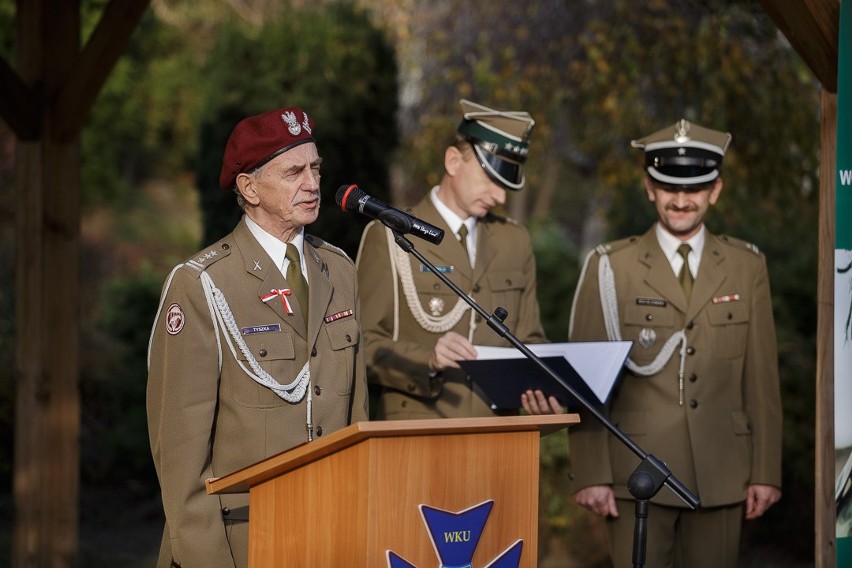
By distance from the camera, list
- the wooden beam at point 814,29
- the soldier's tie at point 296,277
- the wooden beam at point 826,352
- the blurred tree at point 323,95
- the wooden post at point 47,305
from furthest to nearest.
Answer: the blurred tree at point 323,95
the wooden post at point 47,305
the wooden beam at point 826,352
the wooden beam at point 814,29
the soldier's tie at point 296,277

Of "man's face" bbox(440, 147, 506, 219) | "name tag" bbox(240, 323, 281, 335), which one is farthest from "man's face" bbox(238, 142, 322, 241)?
"man's face" bbox(440, 147, 506, 219)

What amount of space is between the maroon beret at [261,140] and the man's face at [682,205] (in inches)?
61.9

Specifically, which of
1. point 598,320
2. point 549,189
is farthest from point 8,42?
point 598,320

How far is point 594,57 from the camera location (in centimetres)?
802

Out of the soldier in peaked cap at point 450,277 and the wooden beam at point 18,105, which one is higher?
the wooden beam at point 18,105

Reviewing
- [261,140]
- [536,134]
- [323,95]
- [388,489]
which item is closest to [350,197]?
[261,140]

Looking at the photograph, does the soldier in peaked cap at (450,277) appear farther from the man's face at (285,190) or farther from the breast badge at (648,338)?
the man's face at (285,190)

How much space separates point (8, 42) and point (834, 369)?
12160 mm

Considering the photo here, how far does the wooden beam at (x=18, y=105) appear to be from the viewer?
554 cm

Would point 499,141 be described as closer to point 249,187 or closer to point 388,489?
point 249,187

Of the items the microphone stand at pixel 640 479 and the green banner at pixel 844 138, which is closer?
the microphone stand at pixel 640 479

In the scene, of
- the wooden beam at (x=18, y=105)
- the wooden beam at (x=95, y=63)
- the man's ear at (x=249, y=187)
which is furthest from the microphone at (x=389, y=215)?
the wooden beam at (x=18, y=105)

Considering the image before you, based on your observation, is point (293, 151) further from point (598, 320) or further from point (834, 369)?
point (834, 369)

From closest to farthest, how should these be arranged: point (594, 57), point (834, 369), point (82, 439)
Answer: point (834, 369) < point (594, 57) < point (82, 439)
